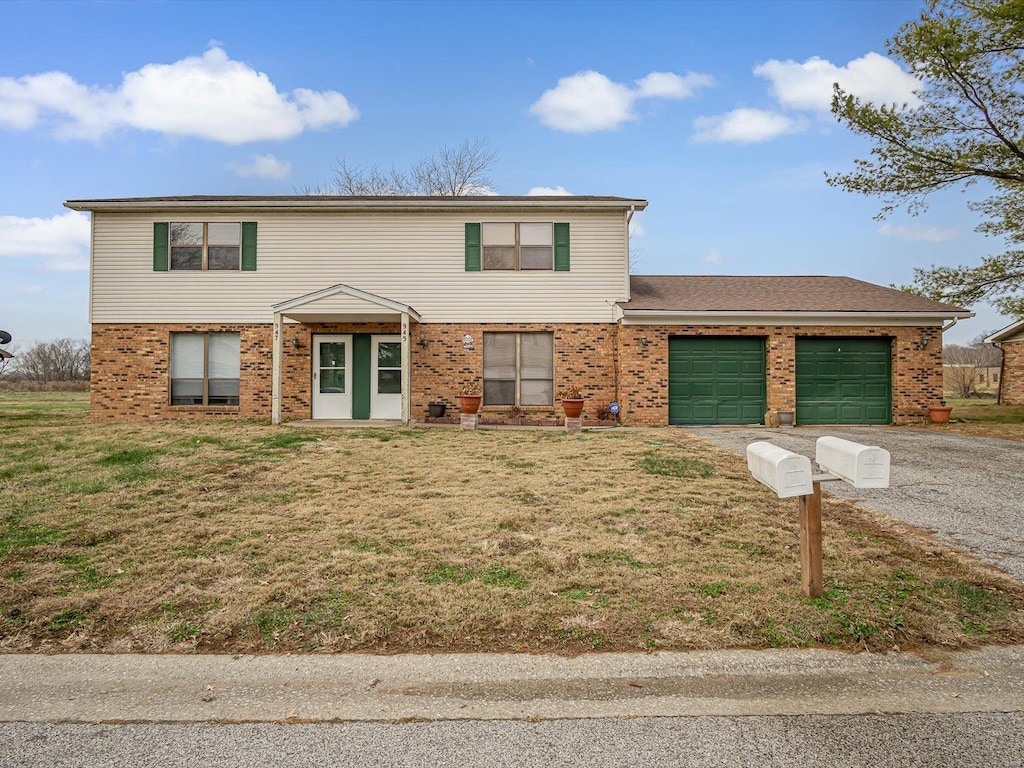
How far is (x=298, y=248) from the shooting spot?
13719mm

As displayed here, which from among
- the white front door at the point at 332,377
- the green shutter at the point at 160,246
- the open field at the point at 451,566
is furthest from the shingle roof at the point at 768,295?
the green shutter at the point at 160,246

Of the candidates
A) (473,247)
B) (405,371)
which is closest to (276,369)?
(405,371)

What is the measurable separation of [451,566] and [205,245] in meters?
12.8

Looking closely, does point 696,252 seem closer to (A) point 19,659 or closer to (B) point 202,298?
(B) point 202,298

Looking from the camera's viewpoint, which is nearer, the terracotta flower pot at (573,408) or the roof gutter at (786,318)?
the terracotta flower pot at (573,408)

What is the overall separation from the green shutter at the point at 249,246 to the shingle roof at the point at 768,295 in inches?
351

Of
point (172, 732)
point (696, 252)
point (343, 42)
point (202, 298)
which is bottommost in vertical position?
point (172, 732)

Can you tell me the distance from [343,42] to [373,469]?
14.4 metres

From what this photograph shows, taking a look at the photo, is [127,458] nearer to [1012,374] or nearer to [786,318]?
[786,318]

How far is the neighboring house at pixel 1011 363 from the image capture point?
2008cm

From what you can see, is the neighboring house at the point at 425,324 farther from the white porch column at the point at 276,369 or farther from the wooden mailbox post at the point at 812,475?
the wooden mailbox post at the point at 812,475

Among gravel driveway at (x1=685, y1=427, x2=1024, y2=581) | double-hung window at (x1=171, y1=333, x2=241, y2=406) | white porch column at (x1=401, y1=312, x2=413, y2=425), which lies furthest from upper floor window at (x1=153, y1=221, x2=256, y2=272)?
gravel driveway at (x1=685, y1=427, x2=1024, y2=581)

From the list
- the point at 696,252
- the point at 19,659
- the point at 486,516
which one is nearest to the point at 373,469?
the point at 486,516

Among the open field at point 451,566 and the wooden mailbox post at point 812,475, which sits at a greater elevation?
the wooden mailbox post at point 812,475
